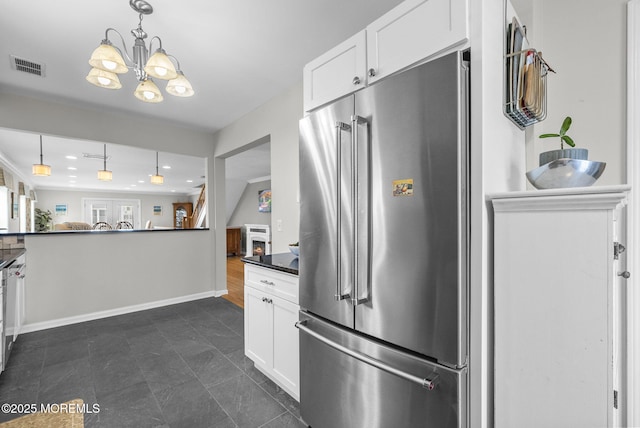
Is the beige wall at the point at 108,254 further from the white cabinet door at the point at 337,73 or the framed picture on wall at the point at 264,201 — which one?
the framed picture on wall at the point at 264,201

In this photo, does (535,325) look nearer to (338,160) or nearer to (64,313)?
(338,160)

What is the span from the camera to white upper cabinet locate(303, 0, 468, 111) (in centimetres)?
112

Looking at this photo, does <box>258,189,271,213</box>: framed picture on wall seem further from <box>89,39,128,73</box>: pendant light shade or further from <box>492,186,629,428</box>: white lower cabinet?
<box>492,186,629,428</box>: white lower cabinet

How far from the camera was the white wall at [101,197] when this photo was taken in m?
11.0

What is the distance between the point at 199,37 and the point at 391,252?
217 cm

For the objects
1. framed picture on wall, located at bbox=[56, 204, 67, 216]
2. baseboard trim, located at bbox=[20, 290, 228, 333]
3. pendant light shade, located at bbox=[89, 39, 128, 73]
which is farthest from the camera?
framed picture on wall, located at bbox=[56, 204, 67, 216]

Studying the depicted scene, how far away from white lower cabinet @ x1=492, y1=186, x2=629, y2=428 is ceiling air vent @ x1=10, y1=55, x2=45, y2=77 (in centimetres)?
374

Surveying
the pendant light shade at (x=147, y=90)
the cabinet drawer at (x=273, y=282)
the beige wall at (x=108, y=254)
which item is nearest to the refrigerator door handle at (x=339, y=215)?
the cabinet drawer at (x=273, y=282)

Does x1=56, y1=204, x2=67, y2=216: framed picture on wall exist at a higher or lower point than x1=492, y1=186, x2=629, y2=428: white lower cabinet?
higher

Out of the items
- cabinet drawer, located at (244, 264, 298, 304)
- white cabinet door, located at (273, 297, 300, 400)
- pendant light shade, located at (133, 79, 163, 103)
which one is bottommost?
white cabinet door, located at (273, 297, 300, 400)

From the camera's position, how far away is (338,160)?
145cm

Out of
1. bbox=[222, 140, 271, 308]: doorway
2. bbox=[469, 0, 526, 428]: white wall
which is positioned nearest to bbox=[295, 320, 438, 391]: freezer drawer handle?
bbox=[469, 0, 526, 428]: white wall

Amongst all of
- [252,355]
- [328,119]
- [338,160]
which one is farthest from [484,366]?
[252,355]

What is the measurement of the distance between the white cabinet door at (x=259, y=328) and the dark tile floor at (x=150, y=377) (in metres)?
0.19
